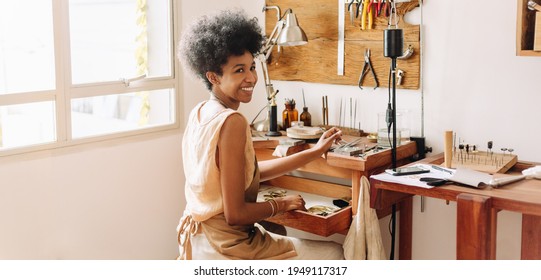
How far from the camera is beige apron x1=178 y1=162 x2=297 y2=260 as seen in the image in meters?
2.48

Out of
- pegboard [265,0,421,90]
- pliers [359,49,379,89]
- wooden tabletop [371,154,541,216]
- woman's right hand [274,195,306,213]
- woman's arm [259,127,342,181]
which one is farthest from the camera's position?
pliers [359,49,379,89]

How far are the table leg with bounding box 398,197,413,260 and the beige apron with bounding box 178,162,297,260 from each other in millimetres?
A: 877

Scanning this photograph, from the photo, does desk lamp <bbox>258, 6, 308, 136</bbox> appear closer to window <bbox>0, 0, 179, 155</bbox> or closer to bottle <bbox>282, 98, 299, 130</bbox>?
bottle <bbox>282, 98, 299, 130</bbox>

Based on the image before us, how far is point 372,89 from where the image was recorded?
3391mm

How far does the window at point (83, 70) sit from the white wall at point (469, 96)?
1130mm

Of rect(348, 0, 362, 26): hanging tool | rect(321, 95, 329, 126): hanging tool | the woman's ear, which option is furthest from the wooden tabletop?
rect(348, 0, 362, 26): hanging tool

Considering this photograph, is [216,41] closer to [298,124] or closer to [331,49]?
[298,124]

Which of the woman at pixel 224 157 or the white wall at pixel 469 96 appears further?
the white wall at pixel 469 96

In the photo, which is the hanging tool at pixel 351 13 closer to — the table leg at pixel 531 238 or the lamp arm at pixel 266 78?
the lamp arm at pixel 266 78

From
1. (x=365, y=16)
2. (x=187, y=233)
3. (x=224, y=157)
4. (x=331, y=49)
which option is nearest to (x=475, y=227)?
(x=224, y=157)

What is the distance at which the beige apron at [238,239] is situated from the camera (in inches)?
97.7

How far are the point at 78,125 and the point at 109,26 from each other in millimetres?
527

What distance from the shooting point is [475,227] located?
93.6 inches

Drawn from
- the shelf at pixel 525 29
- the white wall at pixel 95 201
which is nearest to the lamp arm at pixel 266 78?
the white wall at pixel 95 201
